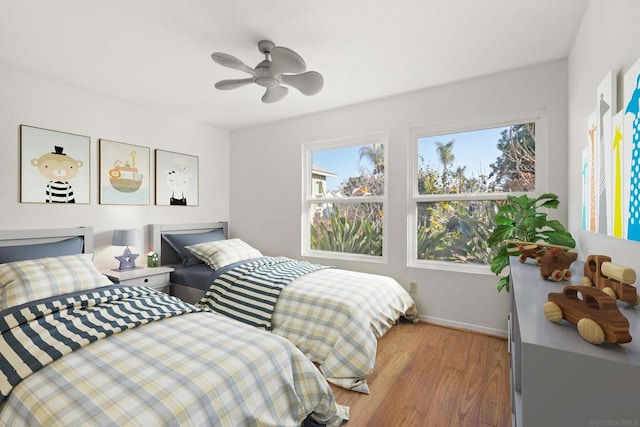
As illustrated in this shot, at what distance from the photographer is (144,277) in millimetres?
3043

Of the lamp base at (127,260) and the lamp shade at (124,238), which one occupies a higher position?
the lamp shade at (124,238)

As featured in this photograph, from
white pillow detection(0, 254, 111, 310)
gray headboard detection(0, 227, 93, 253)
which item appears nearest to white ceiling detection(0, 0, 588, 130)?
gray headboard detection(0, 227, 93, 253)

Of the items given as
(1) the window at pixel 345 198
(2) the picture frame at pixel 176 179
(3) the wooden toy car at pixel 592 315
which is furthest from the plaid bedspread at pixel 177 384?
(2) the picture frame at pixel 176 179

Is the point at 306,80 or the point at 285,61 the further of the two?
the point at 306,80

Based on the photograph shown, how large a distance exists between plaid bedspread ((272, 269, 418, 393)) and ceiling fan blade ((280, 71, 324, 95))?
1.62 meters

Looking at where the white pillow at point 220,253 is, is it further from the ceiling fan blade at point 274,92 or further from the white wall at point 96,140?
the ceiling fan blade at point 274,92

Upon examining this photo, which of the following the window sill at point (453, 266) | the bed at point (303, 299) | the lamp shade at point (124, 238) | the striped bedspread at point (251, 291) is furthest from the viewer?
the lamp shade at point (124, 238)

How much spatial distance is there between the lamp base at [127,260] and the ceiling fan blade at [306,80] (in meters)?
2.46

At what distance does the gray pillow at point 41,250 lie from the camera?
7.88 feet

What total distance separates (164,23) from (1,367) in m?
2.10

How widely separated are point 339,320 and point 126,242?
7.80 ft

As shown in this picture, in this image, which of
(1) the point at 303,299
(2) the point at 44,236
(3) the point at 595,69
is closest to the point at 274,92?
(1) the point at 303,299

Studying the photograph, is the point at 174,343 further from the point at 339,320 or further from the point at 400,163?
the point at 400,163

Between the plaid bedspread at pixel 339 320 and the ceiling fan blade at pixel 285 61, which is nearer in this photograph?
the ceiling fan blade at pixel 285 61
